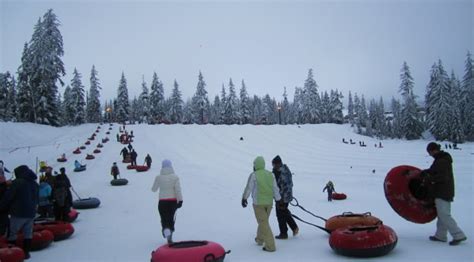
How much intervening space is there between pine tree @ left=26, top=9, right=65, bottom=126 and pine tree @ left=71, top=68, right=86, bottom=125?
16.8 meters

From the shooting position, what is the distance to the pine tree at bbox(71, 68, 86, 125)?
229 feet

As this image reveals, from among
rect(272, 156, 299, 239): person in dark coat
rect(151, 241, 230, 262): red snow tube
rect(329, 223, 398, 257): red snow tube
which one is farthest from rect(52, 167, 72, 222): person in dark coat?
rect(329, 223, 398, 257): red snow tube

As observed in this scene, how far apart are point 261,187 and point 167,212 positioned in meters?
2.21

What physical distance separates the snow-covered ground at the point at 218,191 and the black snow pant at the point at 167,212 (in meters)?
0.69

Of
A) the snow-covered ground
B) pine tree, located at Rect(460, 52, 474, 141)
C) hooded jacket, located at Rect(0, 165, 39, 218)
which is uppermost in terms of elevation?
pine tree, located at Rect(460, 52, 474, 141)

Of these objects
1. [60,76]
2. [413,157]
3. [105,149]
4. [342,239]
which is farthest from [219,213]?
[60,76]

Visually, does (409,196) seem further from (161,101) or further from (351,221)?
(161,101)

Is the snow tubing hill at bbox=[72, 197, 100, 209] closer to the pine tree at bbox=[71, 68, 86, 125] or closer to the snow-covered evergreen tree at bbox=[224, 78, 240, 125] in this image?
the pine tree at bbox=[71, 68, 86, 125]

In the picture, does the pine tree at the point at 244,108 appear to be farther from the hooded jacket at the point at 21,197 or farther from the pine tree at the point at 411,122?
the hooded jacket at the point at 21,197

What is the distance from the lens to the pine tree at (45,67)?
5094cm

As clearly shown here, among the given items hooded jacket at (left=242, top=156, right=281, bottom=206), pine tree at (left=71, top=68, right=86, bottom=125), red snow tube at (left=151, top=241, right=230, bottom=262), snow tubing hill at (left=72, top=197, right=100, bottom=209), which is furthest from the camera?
pine tree at (left=71, top=68, right=86, bottom=125)

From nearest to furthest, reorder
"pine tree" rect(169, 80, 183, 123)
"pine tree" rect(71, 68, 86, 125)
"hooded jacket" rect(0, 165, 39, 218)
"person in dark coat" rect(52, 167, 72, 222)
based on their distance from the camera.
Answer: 1. "hooded jacket" rect(0, 165, 39, 218)
2. "person in dark coat" rect(52, 167, 72, 222)
3. "pine tree" rect(71, 68, 86, 125)
4. "pine tree" rect(169, 80, 183, 123)

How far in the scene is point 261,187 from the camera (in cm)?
802

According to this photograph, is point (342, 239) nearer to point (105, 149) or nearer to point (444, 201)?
point (444, 201)
